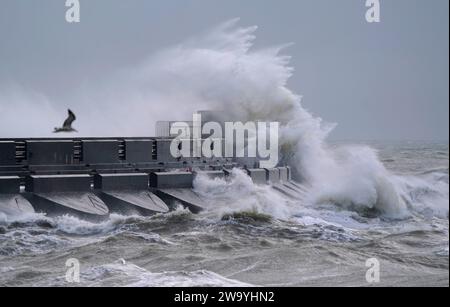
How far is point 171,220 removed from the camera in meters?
14.8

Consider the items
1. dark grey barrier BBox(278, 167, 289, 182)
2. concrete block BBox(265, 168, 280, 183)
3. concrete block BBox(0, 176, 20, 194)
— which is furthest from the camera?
dark grey barrier BBox(278, 167, 289, 182)

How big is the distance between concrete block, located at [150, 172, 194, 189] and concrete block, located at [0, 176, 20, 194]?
10.4 ft

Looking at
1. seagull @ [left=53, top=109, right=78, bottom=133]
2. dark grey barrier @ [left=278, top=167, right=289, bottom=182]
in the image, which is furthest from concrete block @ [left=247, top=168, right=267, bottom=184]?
seagull @ [left=53, top=109, right=78, bottom=133]

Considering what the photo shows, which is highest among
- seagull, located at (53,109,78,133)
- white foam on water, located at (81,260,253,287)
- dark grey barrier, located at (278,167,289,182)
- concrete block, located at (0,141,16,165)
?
seagull, located at (53,109,78,133)

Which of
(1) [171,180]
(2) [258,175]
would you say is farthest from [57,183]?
(2) [258,175]

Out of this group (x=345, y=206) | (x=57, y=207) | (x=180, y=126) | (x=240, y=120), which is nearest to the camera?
(x=57, y=207)

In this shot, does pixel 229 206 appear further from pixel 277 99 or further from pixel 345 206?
pixel 277 99

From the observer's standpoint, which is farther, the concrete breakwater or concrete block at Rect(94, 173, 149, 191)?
concrete block at Rect(94, 173, 149, 191)

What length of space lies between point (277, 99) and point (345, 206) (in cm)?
650

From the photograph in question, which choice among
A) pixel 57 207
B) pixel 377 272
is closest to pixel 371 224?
pixel 377 272

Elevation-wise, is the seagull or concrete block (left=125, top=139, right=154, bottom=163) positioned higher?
the seagull

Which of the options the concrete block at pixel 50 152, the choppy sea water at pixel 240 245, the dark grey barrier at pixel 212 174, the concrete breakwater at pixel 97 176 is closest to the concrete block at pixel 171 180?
the concrete breakwater at pixel 97 176

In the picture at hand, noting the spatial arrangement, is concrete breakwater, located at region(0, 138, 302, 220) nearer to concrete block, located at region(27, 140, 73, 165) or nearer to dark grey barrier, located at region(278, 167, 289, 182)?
concrete block, located at region(27, 140, 73, 165)

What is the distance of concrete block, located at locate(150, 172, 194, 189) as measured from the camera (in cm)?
1664
